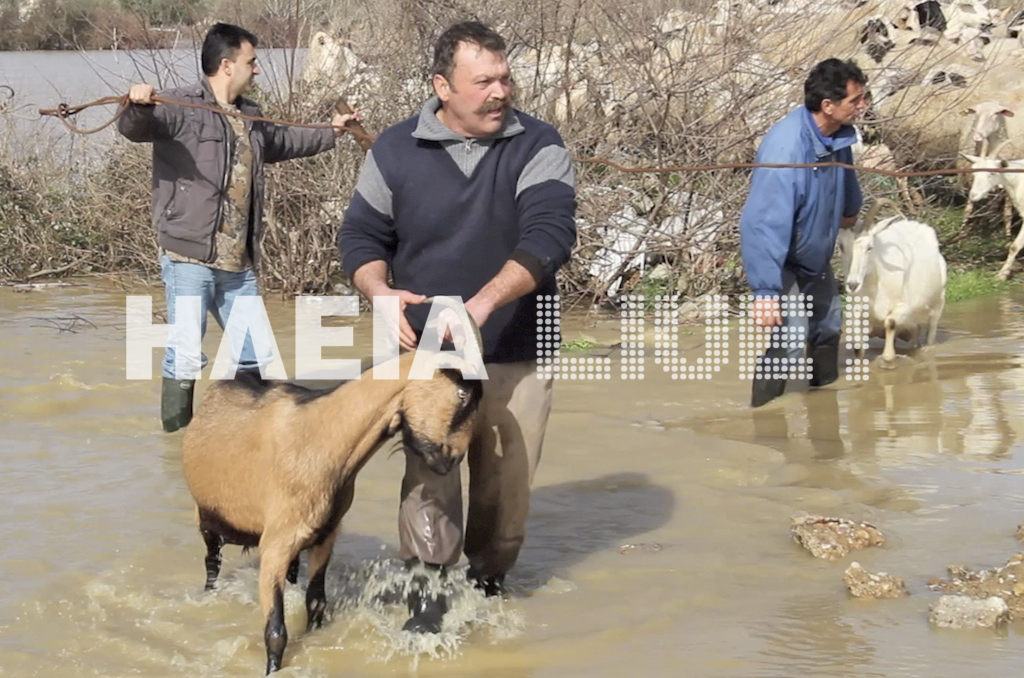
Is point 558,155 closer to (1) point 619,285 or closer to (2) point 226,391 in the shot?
(2) point 226,391

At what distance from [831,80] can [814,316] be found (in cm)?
142

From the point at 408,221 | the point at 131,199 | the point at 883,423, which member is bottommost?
the point at 883,423

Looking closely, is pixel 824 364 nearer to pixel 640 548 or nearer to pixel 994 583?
pixel 640 548

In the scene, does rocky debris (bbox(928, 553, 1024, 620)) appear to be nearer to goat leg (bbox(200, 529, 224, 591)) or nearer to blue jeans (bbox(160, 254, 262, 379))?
goat leg (bbox(200, 529, 224, 591))

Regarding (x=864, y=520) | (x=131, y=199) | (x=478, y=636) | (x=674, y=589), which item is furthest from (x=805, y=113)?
(x=131, y=199)

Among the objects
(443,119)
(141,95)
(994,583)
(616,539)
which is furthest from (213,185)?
(994,583)

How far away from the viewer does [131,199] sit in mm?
11891

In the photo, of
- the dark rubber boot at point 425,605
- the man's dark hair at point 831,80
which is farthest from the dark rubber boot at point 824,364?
the dark rubber boot at point 425,605

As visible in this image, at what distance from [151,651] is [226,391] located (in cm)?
90

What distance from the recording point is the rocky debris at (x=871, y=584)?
5109mm

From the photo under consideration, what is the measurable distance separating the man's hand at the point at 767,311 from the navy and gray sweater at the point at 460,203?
10.6 ft

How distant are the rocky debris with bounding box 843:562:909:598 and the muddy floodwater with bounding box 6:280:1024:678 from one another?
55 mm

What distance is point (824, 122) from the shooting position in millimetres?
7848

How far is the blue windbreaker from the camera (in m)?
7.76
